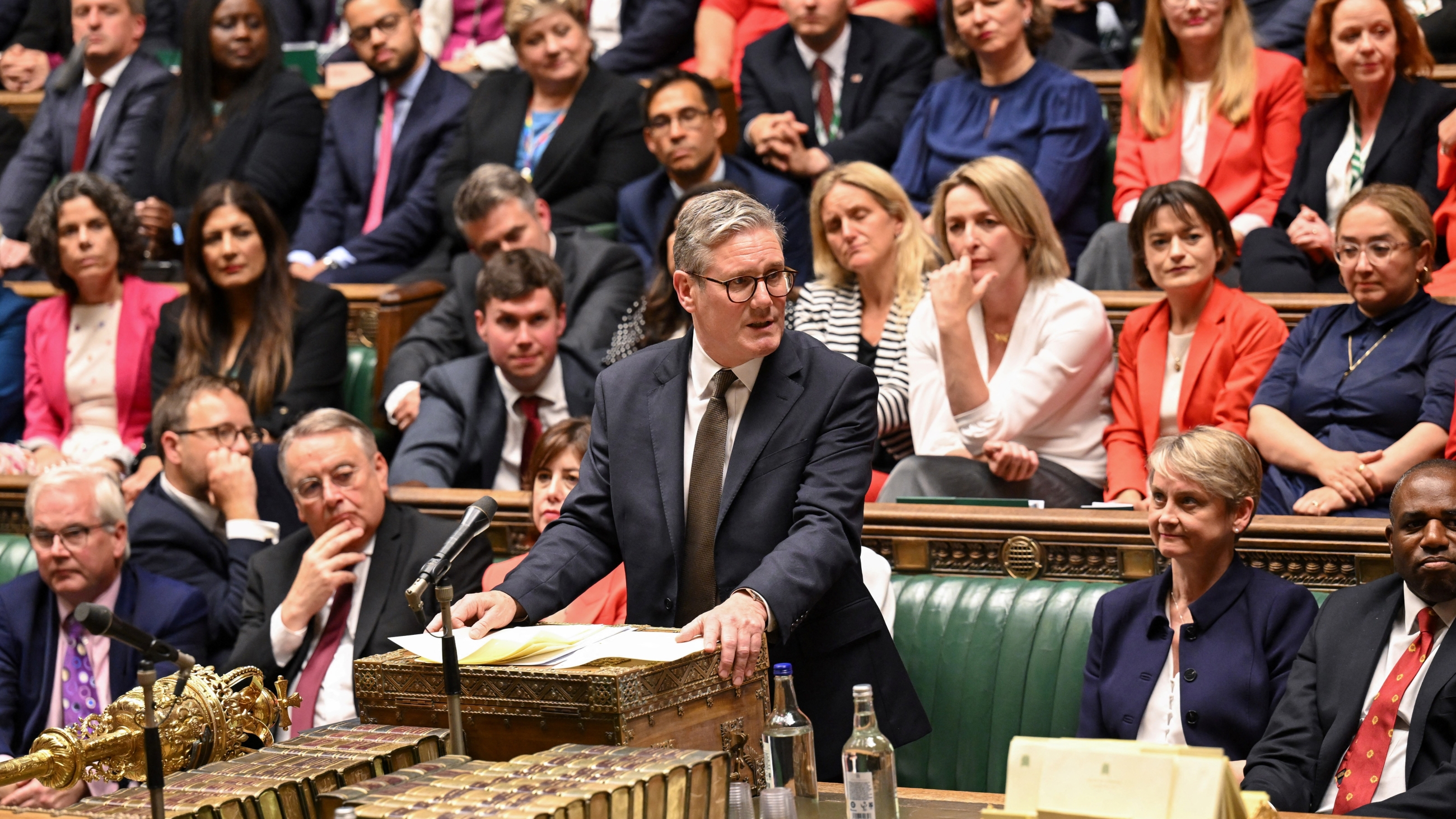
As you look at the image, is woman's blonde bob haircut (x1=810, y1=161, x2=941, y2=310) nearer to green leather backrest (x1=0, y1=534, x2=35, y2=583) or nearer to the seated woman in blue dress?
the seated woman in blue dress

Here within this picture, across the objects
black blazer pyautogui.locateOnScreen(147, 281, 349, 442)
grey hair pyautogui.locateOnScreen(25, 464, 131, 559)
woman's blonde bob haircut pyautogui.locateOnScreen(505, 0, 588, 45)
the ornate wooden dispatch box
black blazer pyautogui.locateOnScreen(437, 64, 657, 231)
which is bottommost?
the ornate wooden dispatch box

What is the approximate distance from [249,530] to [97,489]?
0.35 meters

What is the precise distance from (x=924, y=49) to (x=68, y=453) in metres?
2.80

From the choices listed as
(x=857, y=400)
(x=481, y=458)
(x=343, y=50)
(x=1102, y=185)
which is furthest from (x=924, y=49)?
(x=857, y=400)

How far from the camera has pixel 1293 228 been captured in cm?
389

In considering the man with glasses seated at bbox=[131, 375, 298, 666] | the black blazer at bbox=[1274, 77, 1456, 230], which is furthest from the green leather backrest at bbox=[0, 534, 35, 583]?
the black blazer at bbox=[1274, 77, 1456, 230]

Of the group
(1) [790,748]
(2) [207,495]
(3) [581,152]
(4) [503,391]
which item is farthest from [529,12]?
(1) [790,748]

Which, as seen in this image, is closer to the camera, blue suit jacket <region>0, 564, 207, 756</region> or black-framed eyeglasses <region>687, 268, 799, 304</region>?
black-framed eyeglasses <region>687, 268, 799, 304</region>

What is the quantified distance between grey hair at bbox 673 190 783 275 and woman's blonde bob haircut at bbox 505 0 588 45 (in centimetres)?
279

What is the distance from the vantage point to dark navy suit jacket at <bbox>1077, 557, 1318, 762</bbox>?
242 cm

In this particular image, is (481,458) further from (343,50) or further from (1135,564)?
(343,50)

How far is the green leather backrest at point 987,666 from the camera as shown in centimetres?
285

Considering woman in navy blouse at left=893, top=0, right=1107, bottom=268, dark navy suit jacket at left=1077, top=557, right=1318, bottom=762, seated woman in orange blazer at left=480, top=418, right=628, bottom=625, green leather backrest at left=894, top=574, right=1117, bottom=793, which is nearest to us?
dark navy suit jacket at left=1077, top=557, right=1318, bottom=762

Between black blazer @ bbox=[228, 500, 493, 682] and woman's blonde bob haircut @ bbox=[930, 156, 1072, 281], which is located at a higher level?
woman's blonde bob haircut @ bbox=[930, 156, 1072, 281]
